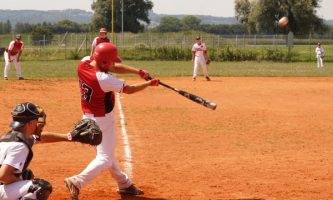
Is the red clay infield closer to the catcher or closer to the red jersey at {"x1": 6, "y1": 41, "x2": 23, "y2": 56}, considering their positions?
the catcher

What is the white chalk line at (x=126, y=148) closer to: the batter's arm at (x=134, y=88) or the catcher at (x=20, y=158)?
the batter's arm at (x=134, y=88)

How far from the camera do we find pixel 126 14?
109375 millimetres

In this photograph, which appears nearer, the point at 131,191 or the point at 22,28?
the point at 131,191

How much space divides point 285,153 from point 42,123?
5.87m

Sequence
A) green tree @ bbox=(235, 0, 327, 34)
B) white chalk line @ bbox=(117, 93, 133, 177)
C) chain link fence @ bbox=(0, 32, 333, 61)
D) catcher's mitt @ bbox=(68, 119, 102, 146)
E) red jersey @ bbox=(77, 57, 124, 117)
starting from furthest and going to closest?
green tree @ bbox=(235, 0, 327, 34), chain link fence @ bbox=(0, 32, 333, 61), white chalk line @ bbox=(117, 93, 133, 177), red jersey @ bbox=(77, 57, 124, 117), catcher's mitt @ bbox=(68, 119, 102, 146)

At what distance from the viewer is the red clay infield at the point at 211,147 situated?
7.92m

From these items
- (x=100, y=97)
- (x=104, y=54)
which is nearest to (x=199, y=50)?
(x=100, y=97)

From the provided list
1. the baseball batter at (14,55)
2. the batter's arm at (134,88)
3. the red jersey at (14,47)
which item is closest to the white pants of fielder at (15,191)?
the batter's arm at (134,88)

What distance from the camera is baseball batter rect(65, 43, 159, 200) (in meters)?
6.74

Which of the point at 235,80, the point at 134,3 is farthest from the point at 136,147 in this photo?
the point at 134,3

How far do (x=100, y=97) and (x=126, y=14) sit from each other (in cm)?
10412

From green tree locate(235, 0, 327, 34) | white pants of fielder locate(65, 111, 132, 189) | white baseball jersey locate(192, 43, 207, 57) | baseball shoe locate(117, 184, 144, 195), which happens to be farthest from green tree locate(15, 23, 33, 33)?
white pants of fielder locate(65, 111, 132, 189)

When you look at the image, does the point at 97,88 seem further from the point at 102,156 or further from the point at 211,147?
the point at 211,147

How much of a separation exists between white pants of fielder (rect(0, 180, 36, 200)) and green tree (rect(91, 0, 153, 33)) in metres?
102
